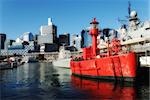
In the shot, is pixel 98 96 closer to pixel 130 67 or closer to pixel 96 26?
pixel 130 67

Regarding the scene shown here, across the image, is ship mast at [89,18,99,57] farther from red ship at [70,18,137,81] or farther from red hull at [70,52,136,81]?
red hull at [70,52,136,81]

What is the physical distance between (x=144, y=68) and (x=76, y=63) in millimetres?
18841

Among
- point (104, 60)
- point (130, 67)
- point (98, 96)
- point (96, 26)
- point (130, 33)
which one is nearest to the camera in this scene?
point (98, 96)

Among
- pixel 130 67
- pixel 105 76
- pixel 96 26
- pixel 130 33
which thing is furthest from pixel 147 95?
pixel 130 33

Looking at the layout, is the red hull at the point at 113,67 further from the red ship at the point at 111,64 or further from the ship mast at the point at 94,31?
the ship mast at the point at 94,31

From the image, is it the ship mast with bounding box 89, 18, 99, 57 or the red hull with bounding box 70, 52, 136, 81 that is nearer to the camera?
the red hull with bounding box 70, 52, 136, 81

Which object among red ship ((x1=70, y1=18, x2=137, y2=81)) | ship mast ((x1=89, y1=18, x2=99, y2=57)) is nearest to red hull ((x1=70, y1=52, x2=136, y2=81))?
red ship ((x1=70, y1=18, x2=137, y2=81))

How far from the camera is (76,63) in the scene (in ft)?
214

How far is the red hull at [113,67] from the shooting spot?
4403 centimetres

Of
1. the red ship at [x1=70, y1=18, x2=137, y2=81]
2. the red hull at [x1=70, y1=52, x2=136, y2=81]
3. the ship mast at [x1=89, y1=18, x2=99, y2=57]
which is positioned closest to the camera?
the red hull at [x1=70, y1=52, x2=136, y2=81]

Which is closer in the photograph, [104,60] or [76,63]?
[104,60]

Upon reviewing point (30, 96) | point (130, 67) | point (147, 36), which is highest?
point (147, 36)

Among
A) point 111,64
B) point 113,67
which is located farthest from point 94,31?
point 113,67

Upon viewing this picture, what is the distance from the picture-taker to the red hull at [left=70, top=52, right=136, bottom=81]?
44.0 m
